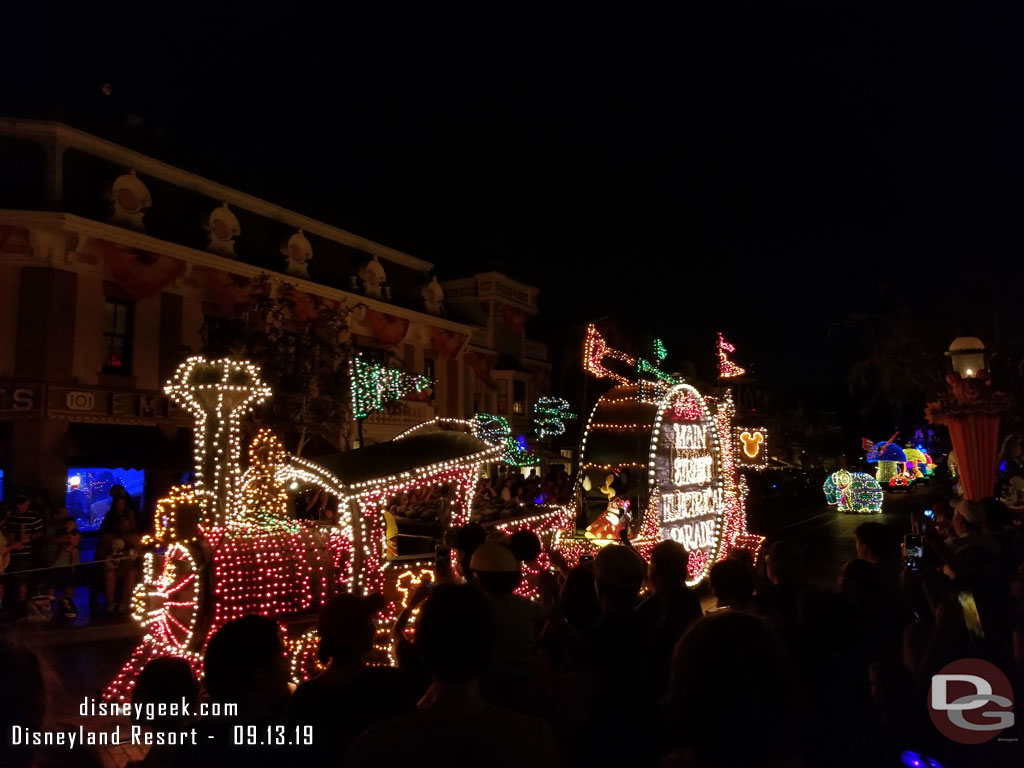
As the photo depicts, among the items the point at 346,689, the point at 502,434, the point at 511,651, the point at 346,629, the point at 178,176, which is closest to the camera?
the point at 346,689

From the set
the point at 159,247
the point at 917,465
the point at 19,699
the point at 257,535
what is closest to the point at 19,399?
the point at 159,247

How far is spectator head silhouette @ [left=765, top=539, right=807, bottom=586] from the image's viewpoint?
13.7 feet

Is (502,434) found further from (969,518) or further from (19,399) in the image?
(969,518)

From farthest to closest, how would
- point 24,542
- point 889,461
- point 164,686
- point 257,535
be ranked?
1. point 889,461
2. point 24,542
3. point 257,535
4. point 164,686

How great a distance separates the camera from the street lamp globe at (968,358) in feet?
38.5

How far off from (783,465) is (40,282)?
127ft

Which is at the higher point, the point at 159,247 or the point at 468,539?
the point at 159,247

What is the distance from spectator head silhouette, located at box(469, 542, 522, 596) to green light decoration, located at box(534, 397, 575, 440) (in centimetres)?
2662

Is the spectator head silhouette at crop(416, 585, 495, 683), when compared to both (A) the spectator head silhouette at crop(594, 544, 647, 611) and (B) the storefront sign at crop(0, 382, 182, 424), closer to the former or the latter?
(A) the spectator head silhouette at crop(594, 544, 647, 611)

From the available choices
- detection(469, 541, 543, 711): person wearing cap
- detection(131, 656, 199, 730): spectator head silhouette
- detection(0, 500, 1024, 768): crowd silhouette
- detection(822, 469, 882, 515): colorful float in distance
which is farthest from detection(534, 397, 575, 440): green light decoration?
detection(131, 656, 199, 730): spectator head silhouette

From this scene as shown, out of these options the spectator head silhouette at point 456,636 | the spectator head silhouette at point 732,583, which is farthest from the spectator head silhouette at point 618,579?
the spectator head silhouette at point 456,636

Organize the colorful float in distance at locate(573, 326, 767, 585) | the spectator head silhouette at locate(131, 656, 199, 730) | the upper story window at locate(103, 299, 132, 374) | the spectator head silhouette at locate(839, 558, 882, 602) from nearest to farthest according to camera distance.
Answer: the spectator head silhouette at locate(131, 656, 199, 730) < the spectator head silhouette at locate(839, 558, 882, 602) < the colorful float in distance at locate(573, 326, 767, 585) < the upper story window at locate(103, 299, 132, 374)

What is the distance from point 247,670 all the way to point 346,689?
1.78 feet

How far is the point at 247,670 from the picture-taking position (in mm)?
2576
